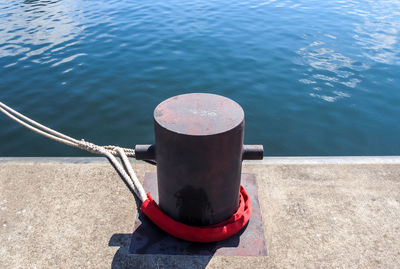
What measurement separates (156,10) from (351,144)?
10.2 meters

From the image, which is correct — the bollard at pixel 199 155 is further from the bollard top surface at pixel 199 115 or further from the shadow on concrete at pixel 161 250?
the shadow on concrete at pixel 161 250

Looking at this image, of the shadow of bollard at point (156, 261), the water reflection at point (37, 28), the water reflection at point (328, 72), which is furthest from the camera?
the water reflection at point (37, 28)

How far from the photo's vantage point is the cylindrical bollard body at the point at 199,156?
6.40ft

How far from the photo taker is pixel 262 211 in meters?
2.66

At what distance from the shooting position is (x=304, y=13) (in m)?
12.0

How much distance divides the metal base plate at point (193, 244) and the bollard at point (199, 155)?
16cm

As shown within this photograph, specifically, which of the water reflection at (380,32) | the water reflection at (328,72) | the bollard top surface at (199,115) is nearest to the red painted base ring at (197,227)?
the bollard top surface at (199,115)

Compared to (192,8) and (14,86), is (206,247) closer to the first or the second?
(14,86)

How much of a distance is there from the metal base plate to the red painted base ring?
0.18 ft

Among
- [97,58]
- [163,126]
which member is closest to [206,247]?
[163,126]

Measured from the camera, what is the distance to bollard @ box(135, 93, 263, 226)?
1.95m

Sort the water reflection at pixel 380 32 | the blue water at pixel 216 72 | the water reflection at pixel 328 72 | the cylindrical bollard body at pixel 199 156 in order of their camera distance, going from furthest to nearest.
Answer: the water reflection at pixel 380 32 < the water reflection at pixel 328 72 < the blue water at pixel 216 72 < the cylindrical bollard body at pixel 199 156

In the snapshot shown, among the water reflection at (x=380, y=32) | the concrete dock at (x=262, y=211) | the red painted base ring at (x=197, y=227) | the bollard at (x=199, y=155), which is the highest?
the bollard at (x=199, y=155)

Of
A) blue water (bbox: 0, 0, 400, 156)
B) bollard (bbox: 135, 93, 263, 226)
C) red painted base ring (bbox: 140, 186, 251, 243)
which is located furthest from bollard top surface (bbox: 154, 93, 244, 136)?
blue water (bbox: 0, 0, 400, 156)
